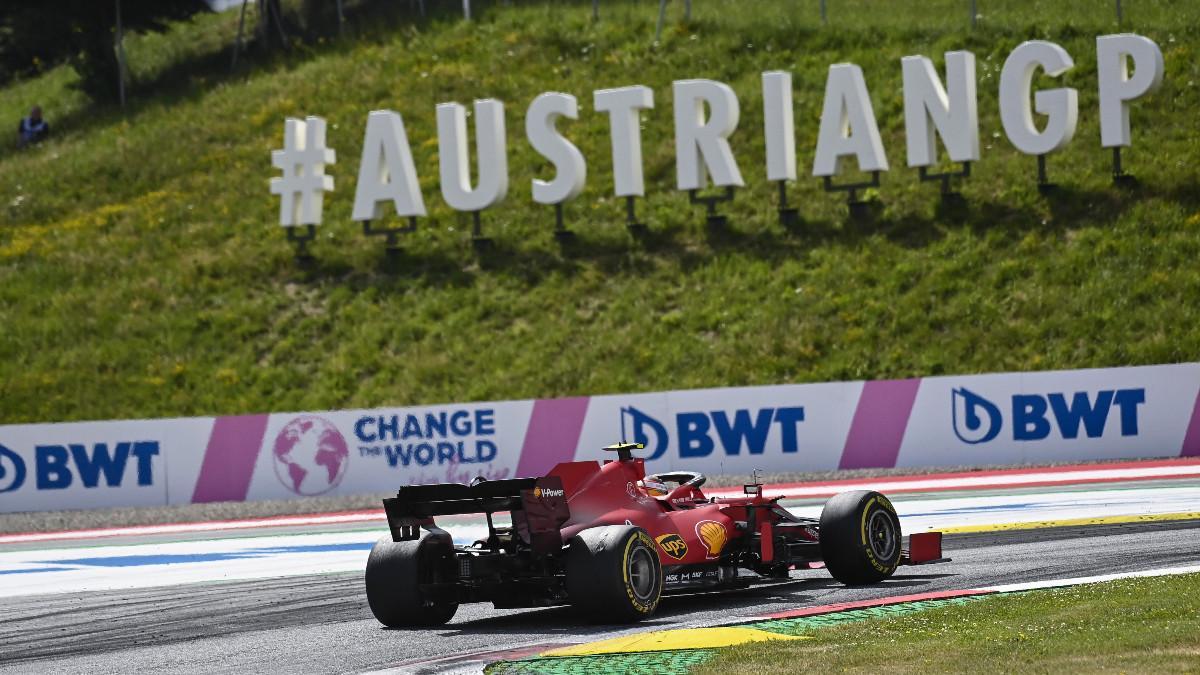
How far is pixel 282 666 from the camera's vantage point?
10141mm

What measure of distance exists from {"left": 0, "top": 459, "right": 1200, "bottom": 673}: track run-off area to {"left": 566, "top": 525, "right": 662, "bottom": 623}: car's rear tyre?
5.3 inches

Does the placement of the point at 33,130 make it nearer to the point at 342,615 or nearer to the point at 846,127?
the point at 846,127

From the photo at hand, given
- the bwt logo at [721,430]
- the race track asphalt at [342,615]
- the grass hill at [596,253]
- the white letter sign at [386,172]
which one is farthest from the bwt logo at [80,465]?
the white letter sign at [386,172]

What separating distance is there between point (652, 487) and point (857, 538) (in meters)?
1.62

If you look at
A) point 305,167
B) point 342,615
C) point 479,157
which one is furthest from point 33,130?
point 342,615

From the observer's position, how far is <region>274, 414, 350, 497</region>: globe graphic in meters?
26.7

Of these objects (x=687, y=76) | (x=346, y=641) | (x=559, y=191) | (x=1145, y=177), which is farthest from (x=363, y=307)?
(x=346, y=641)

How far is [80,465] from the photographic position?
27.3 metres

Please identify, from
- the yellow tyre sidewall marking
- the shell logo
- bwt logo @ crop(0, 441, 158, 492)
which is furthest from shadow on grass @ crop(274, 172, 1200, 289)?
the yellow tyre sidewall marking

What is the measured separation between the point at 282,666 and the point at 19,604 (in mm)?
6105

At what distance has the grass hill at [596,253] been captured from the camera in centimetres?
3306

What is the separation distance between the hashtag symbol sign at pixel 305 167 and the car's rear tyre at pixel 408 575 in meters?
29.0

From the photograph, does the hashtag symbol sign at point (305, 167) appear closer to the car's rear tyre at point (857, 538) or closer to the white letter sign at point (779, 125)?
the white letter sign at point (779, 125)

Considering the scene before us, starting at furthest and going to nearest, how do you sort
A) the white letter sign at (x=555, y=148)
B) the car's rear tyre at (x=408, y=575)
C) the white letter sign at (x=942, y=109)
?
the white letter sign at (x=555, y=148) → the white letter sign at (x=942, y=109) → the car's rear tyre at (x=408, y=575)
